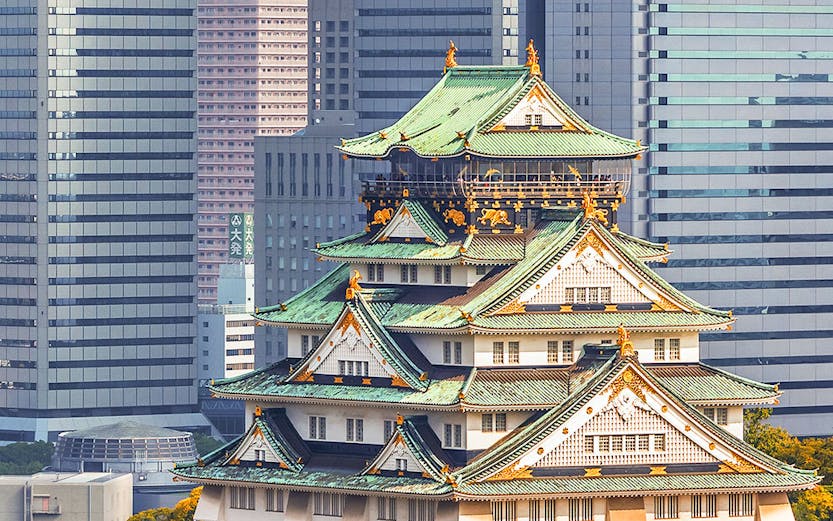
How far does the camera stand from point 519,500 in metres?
198

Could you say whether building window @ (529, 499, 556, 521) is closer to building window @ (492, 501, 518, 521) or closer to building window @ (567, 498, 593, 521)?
building window @ (492, 501, 518, 521)

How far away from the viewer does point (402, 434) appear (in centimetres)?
19938

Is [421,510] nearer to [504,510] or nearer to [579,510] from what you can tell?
[504,510]

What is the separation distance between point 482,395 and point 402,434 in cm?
466

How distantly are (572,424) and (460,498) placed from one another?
7.64 m

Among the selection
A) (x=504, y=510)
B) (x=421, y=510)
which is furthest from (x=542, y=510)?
(x=421, y=510)

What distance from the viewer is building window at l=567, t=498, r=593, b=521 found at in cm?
19938

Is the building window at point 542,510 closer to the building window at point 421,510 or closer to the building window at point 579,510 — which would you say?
the building window at point 579,510

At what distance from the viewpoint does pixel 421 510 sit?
198875mm

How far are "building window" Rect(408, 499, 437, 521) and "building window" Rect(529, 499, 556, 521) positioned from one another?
5066mm

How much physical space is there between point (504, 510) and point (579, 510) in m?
4.18

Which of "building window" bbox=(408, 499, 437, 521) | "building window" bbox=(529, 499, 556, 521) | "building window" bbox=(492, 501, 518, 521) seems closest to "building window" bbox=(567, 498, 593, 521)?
"building window" bbox=(529, 499, 556, 521)

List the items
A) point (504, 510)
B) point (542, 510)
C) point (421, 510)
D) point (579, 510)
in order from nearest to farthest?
point (504, 510)
point (542, 510)
point (421, 510)
point (579, 510)

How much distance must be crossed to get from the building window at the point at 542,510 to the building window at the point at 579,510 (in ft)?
3.30
